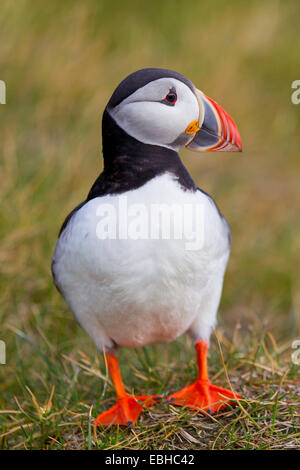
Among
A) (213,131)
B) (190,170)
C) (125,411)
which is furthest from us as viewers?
(190,170)

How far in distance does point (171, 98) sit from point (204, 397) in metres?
1.40

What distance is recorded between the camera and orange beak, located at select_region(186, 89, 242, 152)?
278cm

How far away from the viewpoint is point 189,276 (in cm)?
280

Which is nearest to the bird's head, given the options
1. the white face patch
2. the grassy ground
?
the white face patch

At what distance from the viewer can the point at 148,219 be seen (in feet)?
8.73

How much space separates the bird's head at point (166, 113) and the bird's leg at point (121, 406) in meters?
1.14

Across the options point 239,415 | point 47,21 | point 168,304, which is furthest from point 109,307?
point 47,21

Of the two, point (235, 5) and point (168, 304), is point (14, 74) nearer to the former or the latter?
point (235, 5)

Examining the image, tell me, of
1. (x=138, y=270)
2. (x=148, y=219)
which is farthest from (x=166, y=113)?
(x=138, y=270)

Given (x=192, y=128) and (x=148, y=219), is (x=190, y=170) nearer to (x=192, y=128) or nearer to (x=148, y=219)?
(x=192, y=128)

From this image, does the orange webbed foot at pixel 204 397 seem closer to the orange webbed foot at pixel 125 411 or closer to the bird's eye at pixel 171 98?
the orange webbed foot at pixel 125 411

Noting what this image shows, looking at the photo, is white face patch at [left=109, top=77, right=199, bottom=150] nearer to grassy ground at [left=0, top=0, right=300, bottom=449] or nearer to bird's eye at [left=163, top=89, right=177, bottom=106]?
bird's eye at [left=163, top=89, right=177, bottom=106]

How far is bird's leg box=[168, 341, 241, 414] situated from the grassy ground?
6 centimetres

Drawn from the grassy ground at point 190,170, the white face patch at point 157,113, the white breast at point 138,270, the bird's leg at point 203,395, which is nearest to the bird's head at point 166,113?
the white face patch at point 157,113
